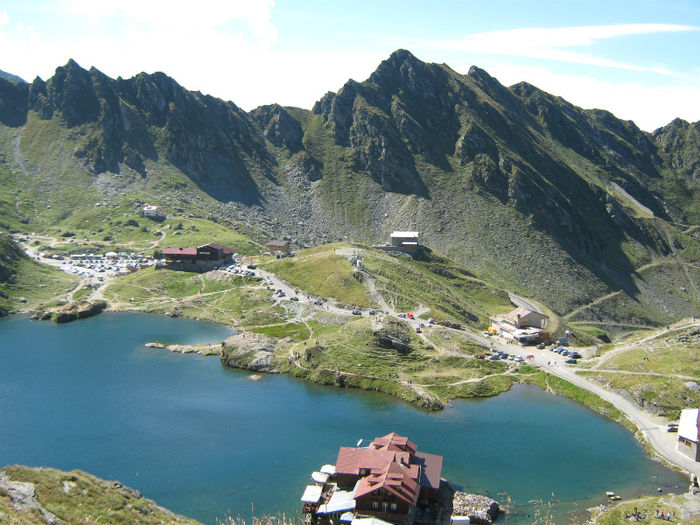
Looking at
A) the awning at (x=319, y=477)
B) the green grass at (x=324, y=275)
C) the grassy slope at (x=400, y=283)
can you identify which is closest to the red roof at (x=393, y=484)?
the awning at (x=319, y=477)

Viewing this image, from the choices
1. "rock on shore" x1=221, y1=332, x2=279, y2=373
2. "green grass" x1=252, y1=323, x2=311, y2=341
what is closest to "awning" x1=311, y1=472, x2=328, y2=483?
"rock on shore" x1=221, y1=332, x2=279, y2=373

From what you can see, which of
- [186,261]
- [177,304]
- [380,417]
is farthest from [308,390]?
[186,261]

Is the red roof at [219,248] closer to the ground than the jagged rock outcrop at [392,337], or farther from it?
farther from it

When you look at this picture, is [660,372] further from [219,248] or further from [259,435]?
[219,248]

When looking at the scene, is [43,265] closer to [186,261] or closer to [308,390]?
[186,261]

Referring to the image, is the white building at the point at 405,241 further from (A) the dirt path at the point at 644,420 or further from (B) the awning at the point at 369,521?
(B) the awning at the point at 369,521

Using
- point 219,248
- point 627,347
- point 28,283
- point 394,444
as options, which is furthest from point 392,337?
point 28,283
